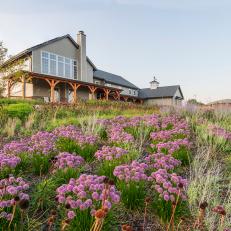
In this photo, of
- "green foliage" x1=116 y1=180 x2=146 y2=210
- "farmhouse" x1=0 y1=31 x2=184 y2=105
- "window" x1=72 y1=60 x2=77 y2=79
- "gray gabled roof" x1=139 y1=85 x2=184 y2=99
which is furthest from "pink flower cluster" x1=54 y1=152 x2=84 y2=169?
"gray gabled roof" x1=139 y1=85 x2=184 y2=99

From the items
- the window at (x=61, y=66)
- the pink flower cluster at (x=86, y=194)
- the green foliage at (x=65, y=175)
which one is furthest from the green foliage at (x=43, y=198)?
the window at (x=61, y=66)

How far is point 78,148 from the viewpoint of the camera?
5.21 metres

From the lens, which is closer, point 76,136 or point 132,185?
point 132,185

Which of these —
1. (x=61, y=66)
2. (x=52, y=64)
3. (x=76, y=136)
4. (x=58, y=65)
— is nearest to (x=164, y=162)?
(x=76, y=136)

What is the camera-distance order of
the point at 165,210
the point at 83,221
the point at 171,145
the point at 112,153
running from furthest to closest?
the point at 171,145 → the point at 112,153 → the point at 165,210 → the point at 83,221

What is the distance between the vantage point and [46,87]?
24.9 metres

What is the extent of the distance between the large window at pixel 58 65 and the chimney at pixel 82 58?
0.48 meters

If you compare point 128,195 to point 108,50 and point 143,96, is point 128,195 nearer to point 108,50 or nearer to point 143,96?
point 108,50

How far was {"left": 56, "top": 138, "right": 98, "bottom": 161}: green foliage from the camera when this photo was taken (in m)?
5.10

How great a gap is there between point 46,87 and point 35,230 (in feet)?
75.2

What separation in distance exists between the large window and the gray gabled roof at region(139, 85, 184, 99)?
18.2m

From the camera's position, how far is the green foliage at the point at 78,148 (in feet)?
16.7

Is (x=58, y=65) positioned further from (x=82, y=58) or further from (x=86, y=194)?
(x=86, y=194)

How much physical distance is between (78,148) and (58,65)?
2117cm
